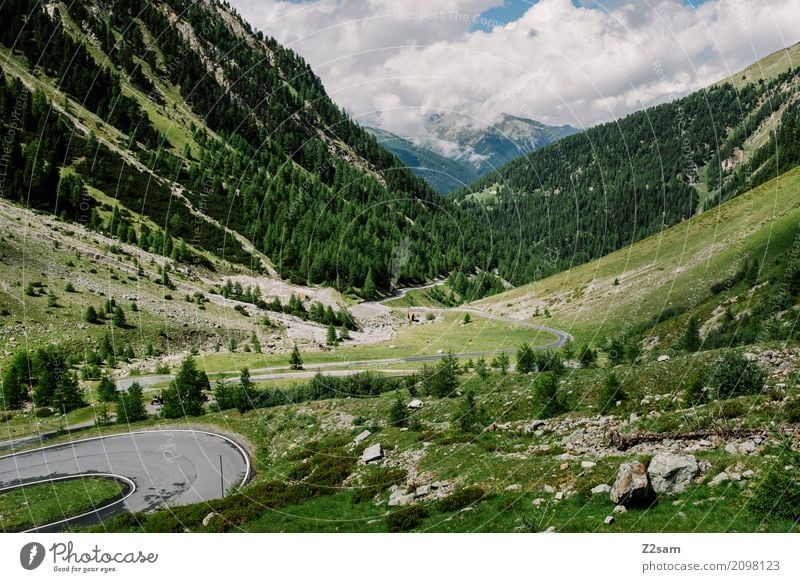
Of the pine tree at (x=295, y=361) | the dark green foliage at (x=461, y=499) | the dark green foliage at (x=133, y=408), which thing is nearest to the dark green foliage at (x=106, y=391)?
the dark green foliage at (x=133, y=408)

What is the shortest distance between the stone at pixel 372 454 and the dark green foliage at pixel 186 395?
22.6m

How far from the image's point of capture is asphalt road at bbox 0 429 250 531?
2541cm

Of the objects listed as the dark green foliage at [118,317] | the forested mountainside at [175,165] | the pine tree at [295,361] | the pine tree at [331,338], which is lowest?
the pine tree at [295,361]

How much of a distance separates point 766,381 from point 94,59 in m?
181

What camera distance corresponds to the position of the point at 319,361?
55.3 meters

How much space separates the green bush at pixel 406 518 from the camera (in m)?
15.7

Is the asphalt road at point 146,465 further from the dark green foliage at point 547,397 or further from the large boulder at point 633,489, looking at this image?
the large boulder at point 633,489

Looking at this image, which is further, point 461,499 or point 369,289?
point 369,289

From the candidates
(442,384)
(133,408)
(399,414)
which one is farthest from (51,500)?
(442,384)

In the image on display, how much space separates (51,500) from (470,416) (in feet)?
78.3

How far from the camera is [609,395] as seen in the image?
Result: 77.4 ft

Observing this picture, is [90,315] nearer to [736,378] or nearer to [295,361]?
[295,361]

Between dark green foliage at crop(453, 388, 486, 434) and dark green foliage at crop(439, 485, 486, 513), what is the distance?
7178 mm
